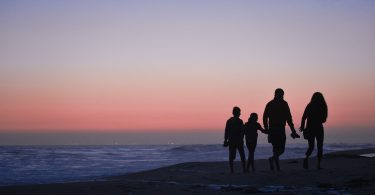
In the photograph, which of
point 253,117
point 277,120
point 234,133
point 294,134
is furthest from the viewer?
point 253,117

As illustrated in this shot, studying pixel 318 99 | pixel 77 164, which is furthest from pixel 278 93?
pixel 77 164

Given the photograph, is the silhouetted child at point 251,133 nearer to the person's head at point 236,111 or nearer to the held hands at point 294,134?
the person's head at point 236,111

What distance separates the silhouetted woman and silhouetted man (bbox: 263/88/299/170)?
0.39 meters

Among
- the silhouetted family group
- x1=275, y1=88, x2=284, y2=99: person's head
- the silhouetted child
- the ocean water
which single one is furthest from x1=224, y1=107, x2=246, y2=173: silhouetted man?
the ocean water

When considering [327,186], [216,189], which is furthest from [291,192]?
[216,189]

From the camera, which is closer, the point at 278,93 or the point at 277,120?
the point at 277,120

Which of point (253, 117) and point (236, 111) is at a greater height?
point (236, 111)

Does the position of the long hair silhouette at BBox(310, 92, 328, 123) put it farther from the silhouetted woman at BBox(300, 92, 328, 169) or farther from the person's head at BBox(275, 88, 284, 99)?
the person's head at BBox(275, 88, 284, 99)

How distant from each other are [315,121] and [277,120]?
848mm

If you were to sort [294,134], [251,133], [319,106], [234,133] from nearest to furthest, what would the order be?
[294,134], [319,106], [234,133], [251,133]

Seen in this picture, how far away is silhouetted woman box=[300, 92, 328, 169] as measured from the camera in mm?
10414

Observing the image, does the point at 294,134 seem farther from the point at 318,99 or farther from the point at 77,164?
the point at 77,164

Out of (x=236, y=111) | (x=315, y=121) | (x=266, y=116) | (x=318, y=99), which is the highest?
(x=318, y=99)

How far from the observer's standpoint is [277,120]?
10773 millimetres
